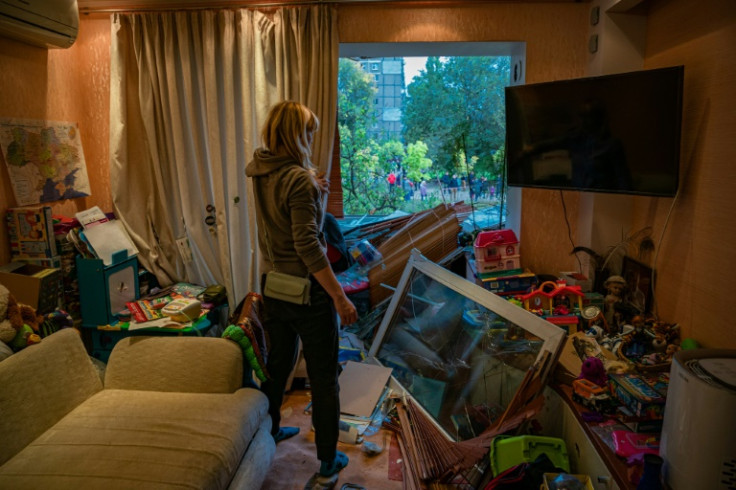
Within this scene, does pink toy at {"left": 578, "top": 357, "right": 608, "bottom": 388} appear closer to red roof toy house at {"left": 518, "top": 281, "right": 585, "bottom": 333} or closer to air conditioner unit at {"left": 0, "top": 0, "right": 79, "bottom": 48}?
red roof toy house at {"left": 518, "top": 281, "right": 585, "bottom": 333}

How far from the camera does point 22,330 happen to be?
1.91m

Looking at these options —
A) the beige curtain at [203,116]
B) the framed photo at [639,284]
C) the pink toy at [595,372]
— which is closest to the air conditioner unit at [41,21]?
the beige curtain at [203,116]

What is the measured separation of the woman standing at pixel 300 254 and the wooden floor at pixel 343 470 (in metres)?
0.10

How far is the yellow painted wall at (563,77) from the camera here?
1831mm

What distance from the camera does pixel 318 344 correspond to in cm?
194

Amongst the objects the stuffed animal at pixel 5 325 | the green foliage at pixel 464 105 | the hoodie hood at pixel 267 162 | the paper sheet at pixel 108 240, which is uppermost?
the green foliage at pixel 464 105

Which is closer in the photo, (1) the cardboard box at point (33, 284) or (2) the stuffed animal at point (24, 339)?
(2) the stuffed animal at point (24, 339)

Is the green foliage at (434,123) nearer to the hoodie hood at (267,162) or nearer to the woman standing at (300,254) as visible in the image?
the woman standing at (300,254)

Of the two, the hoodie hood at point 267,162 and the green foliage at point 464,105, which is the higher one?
the green foliage at point 464,105

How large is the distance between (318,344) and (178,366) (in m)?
0.63

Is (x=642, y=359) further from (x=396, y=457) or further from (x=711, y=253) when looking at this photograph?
(x=396, y=457)

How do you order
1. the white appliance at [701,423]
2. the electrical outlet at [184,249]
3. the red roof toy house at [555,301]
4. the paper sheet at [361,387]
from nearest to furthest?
the white appliance at [701,423], the red roof toy house at [555,301], the paper sheet at [361,387], the electrical outlet at [184,249]

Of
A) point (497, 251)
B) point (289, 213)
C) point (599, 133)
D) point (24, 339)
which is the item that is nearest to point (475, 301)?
point (497, 251)

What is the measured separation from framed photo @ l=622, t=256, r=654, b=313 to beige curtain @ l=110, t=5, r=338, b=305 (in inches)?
67.5
